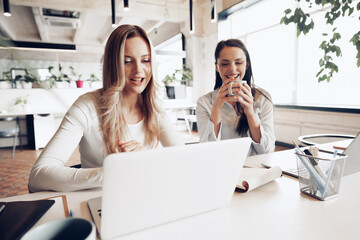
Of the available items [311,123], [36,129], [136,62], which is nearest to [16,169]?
[36,129]

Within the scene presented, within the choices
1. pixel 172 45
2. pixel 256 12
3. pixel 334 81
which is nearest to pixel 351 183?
pixel 334 81

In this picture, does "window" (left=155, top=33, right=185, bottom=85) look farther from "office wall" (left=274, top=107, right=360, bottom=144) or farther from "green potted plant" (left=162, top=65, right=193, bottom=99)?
"office wall" (left=274, top=107, right=360, bottom=144)

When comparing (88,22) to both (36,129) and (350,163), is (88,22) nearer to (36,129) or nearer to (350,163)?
(36,129)

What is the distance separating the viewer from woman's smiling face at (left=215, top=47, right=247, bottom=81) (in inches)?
59.3

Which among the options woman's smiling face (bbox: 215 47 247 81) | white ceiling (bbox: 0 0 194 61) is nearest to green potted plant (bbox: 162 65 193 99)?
white ceiling (bbox: 0 0 194 61)

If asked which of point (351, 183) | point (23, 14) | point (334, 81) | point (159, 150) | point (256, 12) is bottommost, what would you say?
point (351, 183)

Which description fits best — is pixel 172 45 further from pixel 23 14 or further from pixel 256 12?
pixel 23 14

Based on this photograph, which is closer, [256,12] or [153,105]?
[153,105]

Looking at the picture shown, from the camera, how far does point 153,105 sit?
1399 millimetres

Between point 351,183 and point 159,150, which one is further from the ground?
point 159,150

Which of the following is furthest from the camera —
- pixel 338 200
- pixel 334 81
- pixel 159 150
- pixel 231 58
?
pixel 334 81

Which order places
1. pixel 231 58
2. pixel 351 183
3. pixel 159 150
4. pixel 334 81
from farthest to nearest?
pixel 334 81 < pixel 231 58 < pixel 351 183 < pixel 159 150

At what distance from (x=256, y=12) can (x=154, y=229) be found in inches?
233

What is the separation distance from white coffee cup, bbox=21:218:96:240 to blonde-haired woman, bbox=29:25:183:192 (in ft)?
2.12
